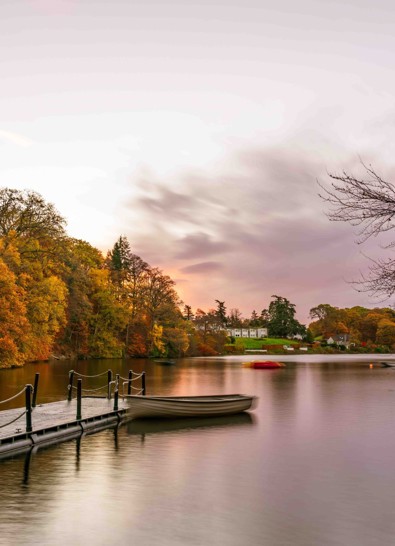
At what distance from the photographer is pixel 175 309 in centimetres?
12319

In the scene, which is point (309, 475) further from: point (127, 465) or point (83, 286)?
point (83, 286)

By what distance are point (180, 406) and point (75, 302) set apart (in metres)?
61.1

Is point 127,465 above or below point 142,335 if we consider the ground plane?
below

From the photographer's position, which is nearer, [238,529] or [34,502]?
[238,529]

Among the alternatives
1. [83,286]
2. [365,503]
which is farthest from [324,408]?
[83,286]

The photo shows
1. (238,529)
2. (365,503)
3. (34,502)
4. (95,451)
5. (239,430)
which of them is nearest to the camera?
(238,529)

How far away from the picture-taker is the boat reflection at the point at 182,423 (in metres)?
28.1

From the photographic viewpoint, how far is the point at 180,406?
29969 mm

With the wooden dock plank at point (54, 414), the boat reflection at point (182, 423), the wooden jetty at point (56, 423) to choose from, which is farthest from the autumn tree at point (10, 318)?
the boat reflection at point (182, 423)

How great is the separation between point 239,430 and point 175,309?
94.3 meters

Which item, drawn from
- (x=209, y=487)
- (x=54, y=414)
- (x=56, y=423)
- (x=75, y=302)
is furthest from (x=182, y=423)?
(x=75, y=302)

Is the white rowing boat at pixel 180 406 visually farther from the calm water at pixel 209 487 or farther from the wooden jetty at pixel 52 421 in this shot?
the wooden jetty at pixel 52 421

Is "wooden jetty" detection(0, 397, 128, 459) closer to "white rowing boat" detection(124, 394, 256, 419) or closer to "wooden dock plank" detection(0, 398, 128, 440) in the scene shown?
"wooden dock plank" detection(0, 398, 128, 440)

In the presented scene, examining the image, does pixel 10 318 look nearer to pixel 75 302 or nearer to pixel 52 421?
pixel 75 302
